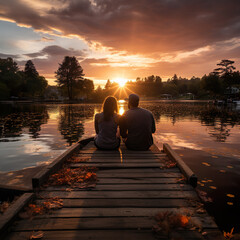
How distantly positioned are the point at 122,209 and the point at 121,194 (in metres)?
0.46

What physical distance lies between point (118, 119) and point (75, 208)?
330 centimetres

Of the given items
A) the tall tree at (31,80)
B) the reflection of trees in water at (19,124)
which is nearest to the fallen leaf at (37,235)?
the reflection of trees in water at (19,124)

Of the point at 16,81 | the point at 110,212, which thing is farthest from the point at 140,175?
the point at 16,81

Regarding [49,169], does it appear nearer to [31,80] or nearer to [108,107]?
[108,107]

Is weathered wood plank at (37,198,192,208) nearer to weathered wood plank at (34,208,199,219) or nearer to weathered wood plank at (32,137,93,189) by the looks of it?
weathered wood plank at (34,208,199,219)

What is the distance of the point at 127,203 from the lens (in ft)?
10.5

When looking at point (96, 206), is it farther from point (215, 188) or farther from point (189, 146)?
point (189, 146)

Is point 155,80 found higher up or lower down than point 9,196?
higher up

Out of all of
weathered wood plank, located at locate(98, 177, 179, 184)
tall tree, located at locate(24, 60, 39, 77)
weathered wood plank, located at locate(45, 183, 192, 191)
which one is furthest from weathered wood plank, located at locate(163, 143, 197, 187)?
tall tree, located at locate(24, 60, 39, 77)

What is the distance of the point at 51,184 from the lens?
153 inches

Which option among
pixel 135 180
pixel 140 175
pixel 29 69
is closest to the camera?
pixel 135 180

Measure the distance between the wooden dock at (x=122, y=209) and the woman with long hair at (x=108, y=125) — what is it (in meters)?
1.40

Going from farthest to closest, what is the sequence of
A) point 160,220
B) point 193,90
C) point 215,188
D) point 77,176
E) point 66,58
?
point 193,90 < point 66,58 < point 215,188 < point 77,176 < point 160,220

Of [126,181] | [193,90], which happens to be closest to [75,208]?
[126,181]
